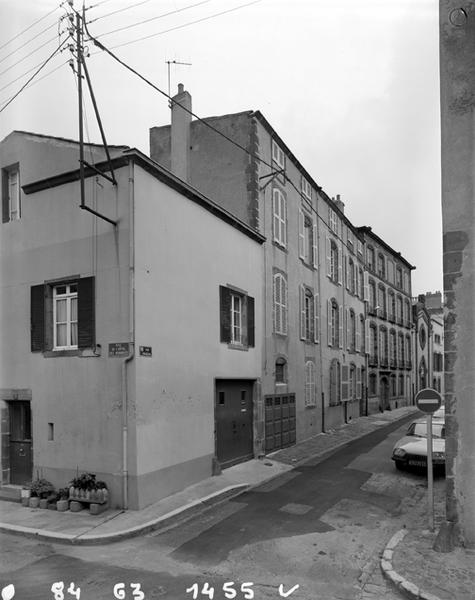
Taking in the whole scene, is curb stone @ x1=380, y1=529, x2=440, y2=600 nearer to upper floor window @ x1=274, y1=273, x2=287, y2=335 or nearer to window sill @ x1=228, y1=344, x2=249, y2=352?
window sill @ x1=228, y1=344, x2=249, y2=352

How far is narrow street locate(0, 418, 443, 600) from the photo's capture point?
20.0 feet

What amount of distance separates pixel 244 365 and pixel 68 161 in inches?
272

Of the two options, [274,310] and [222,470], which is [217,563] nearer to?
[222,470]

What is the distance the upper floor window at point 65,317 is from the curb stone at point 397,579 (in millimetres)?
6881

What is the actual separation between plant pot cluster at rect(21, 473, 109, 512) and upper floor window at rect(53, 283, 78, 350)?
105 inches

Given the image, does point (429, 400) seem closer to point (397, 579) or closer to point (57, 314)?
point (397, 579)

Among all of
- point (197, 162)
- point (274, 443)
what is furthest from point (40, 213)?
point (274, 443)

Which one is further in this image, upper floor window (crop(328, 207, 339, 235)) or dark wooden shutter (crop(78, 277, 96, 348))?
upper floor window (crop(328, 207, 339, 235))

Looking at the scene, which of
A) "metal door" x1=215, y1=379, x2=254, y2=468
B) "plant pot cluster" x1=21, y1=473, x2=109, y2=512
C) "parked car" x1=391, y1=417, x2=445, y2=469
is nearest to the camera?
"plant pot cluster" x1=21, y1=473, x2=109, y2=512

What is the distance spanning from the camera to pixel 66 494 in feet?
31.5

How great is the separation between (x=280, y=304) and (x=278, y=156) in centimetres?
509

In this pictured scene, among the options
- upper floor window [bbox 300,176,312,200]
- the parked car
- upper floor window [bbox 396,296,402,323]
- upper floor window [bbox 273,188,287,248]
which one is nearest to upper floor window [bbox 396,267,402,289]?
upper floor window [bbox 396,296,402,323]

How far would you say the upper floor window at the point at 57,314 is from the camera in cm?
1045

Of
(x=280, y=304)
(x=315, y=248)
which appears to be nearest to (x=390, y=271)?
(x=315, y=248)
